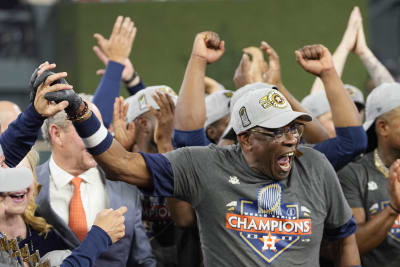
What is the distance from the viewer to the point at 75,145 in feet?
10.8

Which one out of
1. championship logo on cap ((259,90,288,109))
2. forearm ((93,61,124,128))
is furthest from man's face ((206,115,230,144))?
championship logo on cap ((259,90,288,109))

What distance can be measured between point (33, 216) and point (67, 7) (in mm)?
4287

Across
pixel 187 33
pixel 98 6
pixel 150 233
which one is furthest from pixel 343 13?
pixel 150 233

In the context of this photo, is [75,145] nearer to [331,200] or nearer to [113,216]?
[113,216]

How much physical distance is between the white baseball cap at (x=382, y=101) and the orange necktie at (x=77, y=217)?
61.1 inches

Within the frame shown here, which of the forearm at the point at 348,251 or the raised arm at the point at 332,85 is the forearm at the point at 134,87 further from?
the forearm at the point at 348,251

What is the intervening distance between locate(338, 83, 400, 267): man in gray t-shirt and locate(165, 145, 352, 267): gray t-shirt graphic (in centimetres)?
48

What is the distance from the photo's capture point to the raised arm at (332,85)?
3.13m

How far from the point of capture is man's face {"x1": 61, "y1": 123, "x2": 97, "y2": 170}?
3273 mm

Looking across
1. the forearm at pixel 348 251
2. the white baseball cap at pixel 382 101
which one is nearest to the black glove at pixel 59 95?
the forearm at pixel 348 251

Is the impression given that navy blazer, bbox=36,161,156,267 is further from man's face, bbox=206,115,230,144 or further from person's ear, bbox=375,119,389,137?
person's ear, bbox=375,119,389,137

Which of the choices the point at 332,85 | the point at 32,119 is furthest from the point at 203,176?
the point at 332,85

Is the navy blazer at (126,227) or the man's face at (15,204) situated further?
the navy blazer at (126,227)

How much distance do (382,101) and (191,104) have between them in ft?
3.47
